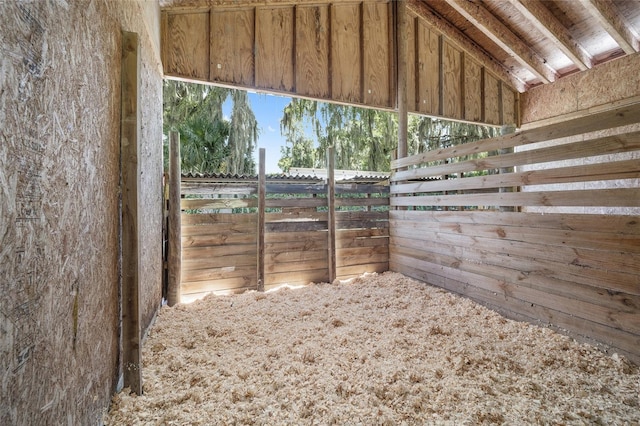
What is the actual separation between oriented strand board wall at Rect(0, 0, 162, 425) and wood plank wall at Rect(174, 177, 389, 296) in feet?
6.54

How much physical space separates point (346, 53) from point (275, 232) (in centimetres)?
303

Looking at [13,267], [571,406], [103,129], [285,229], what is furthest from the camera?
[285,229]

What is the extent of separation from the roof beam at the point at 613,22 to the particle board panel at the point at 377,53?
2489 millimetres

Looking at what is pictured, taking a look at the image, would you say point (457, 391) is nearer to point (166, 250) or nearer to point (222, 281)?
point (222, 281)

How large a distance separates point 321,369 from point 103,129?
2.00 m

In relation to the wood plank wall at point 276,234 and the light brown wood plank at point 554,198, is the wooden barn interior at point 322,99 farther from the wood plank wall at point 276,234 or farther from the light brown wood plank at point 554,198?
the wood plank wall at point 276,234

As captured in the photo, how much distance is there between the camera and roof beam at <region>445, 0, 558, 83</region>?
433 centimetres

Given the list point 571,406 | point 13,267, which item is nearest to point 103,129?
point 13,267

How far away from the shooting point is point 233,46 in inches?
159

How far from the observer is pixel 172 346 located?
246 cm

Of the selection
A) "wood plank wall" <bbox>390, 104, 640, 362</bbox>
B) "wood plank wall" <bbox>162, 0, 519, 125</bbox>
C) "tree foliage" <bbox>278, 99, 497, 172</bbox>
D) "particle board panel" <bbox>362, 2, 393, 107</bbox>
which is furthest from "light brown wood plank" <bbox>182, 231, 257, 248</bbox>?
"tree foliage" <bbox>278, 99, 497, 172</bbox>

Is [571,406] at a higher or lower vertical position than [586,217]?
lower

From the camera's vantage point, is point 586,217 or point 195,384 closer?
point 195,384

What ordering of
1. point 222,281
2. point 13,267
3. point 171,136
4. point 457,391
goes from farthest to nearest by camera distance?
point 222,281 < point 171,136 < point 457,391 < point 13,267
